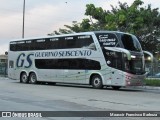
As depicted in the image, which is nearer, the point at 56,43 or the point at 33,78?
the point at 56,43

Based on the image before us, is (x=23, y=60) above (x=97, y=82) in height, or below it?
above

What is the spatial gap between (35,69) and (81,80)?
5.48 m

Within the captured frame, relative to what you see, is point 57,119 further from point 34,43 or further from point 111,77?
point 34,43

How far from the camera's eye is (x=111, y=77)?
2798cm

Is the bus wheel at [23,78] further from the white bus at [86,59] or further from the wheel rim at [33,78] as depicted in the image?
the wheel rim at [33,78]

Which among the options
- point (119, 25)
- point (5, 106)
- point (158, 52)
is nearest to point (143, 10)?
point (119, 25)

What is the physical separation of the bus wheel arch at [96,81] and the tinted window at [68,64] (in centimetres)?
57

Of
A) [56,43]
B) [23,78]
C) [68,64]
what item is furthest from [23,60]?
[68,64]

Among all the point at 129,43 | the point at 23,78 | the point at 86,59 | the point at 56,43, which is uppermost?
the point at 56,43

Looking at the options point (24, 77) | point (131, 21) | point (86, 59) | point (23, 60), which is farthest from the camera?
point (131, 21)

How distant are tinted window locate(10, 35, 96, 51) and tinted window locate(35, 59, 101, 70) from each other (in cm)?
96

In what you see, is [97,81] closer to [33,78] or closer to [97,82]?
[97,82]

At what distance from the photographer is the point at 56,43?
3184 cm

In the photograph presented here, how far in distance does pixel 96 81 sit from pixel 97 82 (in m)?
0.13
